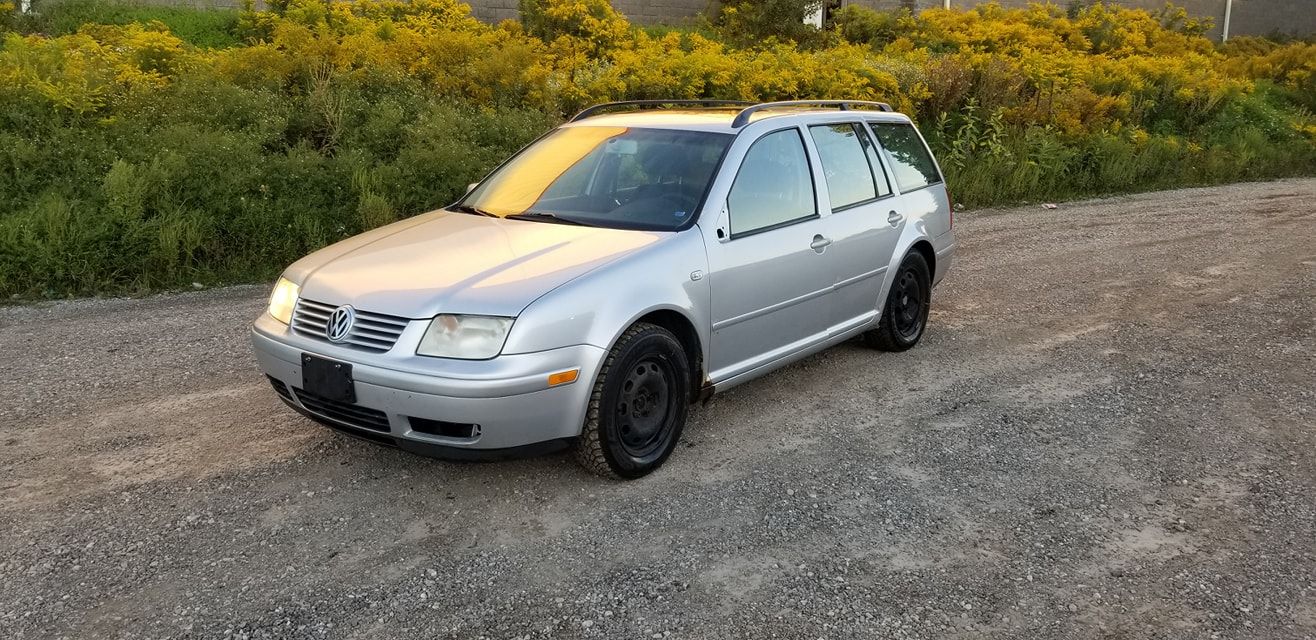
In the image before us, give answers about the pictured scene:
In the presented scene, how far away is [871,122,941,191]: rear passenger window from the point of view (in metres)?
6.16

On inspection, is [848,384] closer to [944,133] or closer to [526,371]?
[526,371]

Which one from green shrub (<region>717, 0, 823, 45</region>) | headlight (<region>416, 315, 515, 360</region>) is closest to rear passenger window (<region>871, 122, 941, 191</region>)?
headlight (<region>416, 315, 515, 360</region>)

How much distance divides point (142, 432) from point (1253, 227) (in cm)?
1134

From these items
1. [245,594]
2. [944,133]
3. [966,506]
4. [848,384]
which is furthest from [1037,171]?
[245,594]

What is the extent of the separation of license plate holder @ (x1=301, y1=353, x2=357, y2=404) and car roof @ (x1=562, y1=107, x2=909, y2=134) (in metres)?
2.19

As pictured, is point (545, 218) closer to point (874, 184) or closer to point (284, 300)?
point (284, 300)

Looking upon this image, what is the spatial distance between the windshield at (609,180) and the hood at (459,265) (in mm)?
199

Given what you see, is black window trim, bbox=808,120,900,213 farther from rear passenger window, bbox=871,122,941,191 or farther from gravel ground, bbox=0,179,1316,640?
gravel ground, bbox=0,179,1316,640

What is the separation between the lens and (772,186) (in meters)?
5.04

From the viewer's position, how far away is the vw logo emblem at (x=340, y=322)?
12.8ft

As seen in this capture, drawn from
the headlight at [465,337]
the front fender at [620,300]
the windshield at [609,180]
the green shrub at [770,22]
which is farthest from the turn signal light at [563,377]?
the green shrub at [770,22]

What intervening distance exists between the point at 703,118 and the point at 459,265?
5.86 feet

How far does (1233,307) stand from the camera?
24.5 feet

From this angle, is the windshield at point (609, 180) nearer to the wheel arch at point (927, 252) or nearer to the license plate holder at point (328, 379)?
the license plate holder at point (328, 379)
